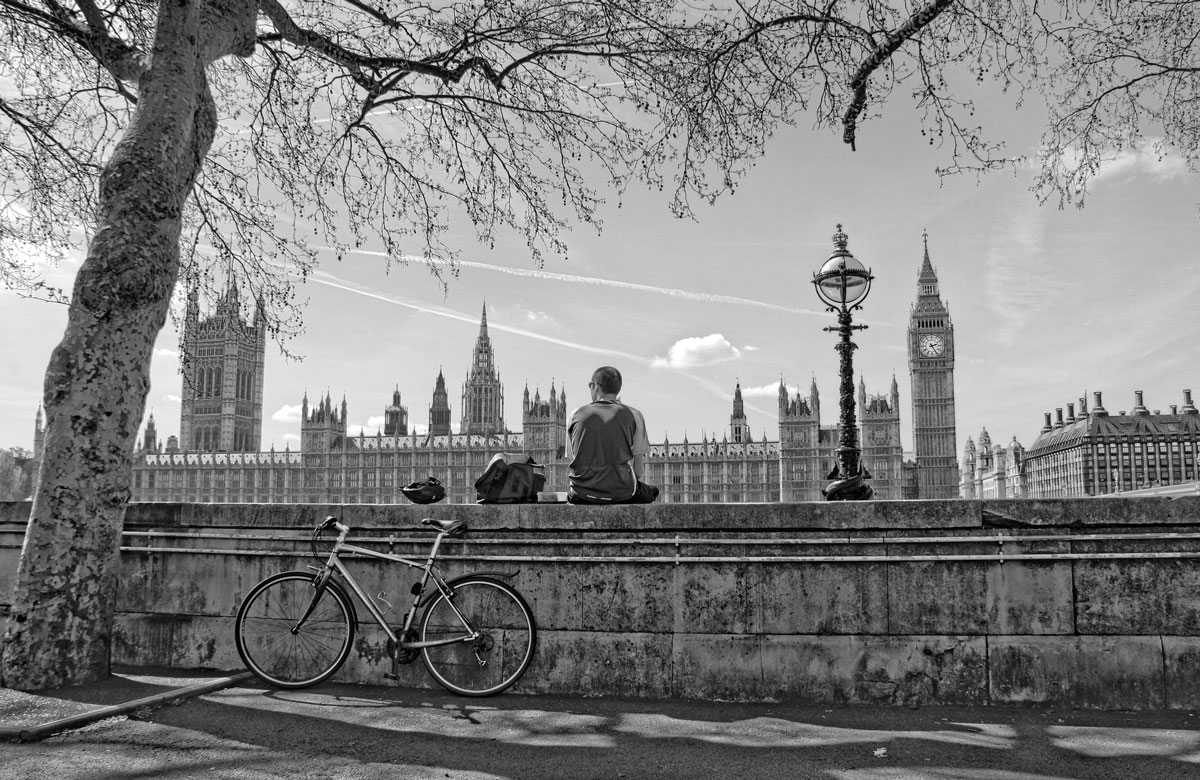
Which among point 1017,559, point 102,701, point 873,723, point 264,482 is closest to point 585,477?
point 873,723

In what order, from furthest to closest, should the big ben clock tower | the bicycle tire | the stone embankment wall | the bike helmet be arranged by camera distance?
the big ben clock tower
the bike helmet
the bicycle tire
the stone embankment wall

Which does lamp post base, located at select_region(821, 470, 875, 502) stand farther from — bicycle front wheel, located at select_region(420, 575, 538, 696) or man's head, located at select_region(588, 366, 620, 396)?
bicycle front wheel, located at select_region(420, 575, 538, 696)

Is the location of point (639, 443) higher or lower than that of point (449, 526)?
higher

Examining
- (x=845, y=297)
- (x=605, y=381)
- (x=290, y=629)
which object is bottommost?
(x=290, y=629)

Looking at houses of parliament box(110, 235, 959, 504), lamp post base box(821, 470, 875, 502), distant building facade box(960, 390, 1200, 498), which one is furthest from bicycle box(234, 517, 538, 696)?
distant building facade box(960, 390, 1200, 498)

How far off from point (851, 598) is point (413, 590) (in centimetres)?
243

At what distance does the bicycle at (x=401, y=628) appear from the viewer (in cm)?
467

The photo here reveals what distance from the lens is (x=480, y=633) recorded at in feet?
15.3

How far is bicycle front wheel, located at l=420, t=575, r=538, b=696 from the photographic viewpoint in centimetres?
467

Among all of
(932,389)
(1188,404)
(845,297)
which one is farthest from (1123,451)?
(845,297)

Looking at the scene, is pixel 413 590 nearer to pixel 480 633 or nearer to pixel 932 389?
pixel 480 633

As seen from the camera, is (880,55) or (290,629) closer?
(290,629)

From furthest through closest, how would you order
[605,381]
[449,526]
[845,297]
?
1. [845,297]
2. [605,381]
3. [449,526]

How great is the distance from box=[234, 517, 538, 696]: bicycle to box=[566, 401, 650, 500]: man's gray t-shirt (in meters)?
0.81
